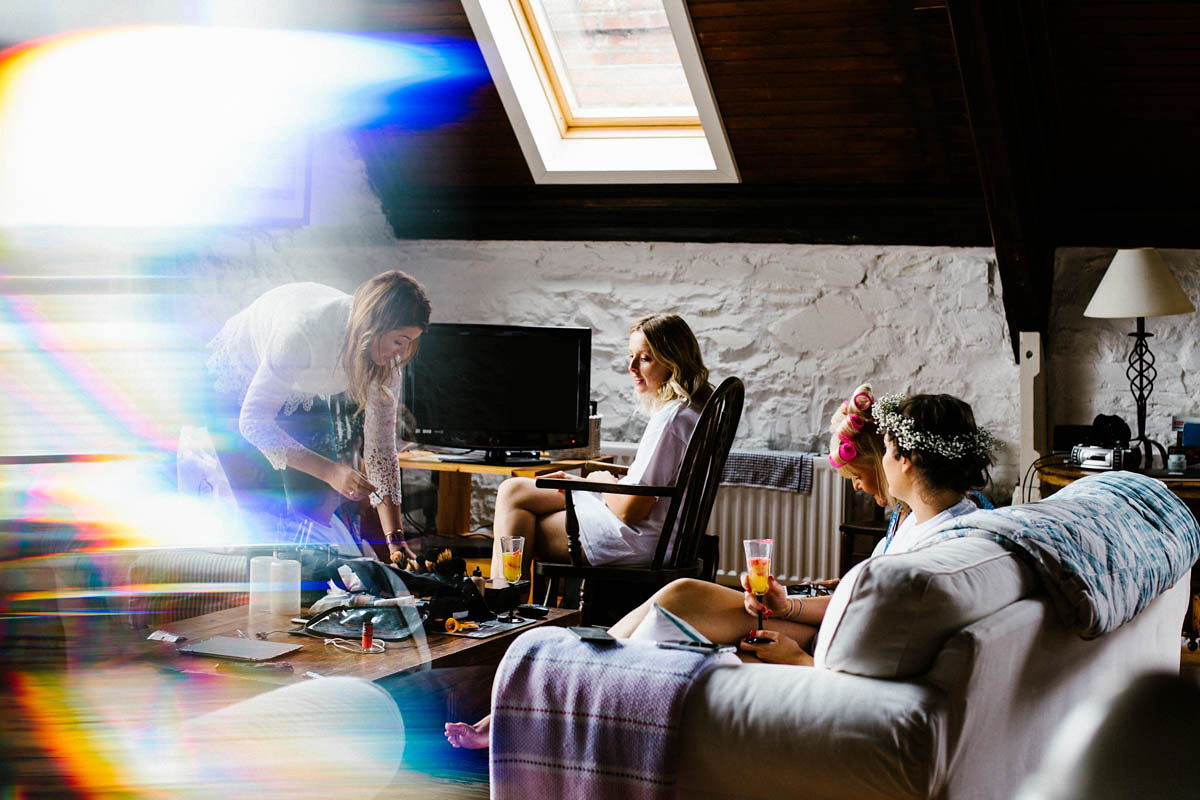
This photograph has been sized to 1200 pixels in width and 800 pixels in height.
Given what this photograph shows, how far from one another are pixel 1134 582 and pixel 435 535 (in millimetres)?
3057

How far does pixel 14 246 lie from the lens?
3.17 m

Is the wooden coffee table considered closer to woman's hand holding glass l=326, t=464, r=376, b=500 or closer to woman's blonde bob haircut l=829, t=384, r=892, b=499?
woman's hand holding glass l=326, t=464, r=376, b=500

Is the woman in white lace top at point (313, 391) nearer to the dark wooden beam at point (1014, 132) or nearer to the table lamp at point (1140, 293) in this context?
the dark wooden beam at point (1014, 132)

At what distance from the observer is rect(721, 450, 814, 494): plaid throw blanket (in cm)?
412

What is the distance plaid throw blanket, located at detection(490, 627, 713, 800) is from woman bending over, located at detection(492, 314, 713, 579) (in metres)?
1.52

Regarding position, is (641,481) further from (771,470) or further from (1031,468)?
(1031,468)

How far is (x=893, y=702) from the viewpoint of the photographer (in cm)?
126

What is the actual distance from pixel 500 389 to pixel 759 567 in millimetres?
1962

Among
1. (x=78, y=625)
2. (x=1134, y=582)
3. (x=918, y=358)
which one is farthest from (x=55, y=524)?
(x=918, y=358)

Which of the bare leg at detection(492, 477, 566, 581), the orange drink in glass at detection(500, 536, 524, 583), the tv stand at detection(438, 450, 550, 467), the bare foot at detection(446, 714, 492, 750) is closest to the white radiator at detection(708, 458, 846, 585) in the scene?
the tv stand at detection(438, 450, 550, 467)

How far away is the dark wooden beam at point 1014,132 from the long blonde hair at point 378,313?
4.78 feet

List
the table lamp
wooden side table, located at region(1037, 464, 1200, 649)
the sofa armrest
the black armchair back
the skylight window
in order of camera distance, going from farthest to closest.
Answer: the skylight window
the table lamp
wooden side table, located at region(1037, 464, 1200, 649)
the black armchair back
the sofa armrest

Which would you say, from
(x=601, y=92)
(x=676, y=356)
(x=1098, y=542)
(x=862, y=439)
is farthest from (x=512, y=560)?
(x=601, y=92)

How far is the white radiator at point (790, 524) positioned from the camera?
4090 mm
